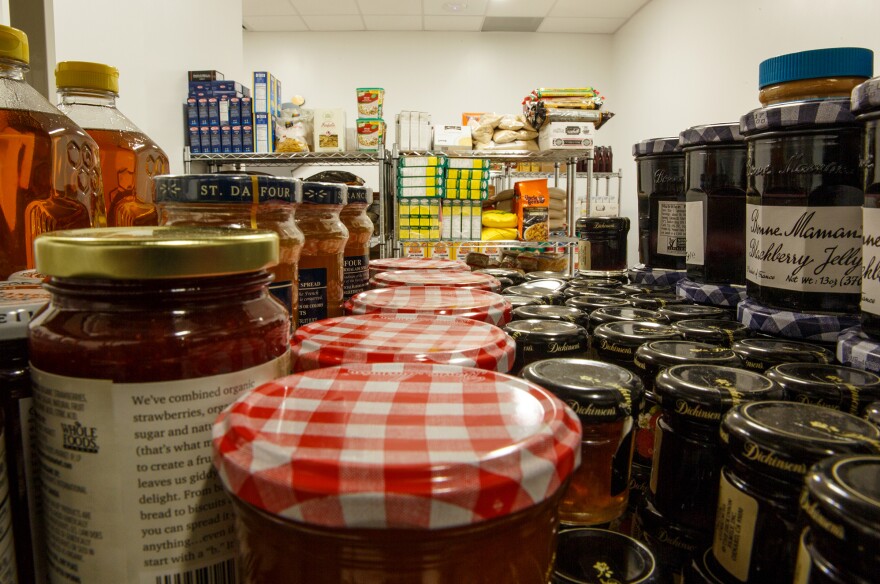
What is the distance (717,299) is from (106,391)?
90 centimetres

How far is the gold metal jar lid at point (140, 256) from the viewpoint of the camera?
0.31 metres

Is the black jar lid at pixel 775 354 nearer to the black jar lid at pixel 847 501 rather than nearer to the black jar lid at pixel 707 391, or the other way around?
the black jar lid at pixel 707 391

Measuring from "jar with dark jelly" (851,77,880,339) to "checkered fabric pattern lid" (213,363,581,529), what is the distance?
417mm

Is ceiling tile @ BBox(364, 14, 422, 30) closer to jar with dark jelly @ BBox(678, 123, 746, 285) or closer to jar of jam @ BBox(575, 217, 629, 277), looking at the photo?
jar of jam @ BBox(575, 217, 629, 277)

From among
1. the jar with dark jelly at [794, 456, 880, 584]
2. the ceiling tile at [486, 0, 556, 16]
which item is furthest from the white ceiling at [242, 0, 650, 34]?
the jar with dark jelly at [794, 456, 880, 584]

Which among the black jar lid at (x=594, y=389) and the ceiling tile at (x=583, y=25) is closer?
the black jar lid at (x=594, y=389)

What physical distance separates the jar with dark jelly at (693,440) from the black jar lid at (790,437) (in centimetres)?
4

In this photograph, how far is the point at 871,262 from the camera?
1.90 ft

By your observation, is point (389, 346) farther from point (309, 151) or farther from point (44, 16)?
point (309, 151)

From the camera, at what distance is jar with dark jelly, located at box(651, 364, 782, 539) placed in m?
0.42

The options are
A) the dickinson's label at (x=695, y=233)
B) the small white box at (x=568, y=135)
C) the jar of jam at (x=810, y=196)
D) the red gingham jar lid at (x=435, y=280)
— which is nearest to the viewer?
the jar of jam at (x=810, y=196)

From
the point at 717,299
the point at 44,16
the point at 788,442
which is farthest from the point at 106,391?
the point at 44,16

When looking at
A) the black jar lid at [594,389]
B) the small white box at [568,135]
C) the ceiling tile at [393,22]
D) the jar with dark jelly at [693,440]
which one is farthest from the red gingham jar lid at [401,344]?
the ceiling tile at [393,22]

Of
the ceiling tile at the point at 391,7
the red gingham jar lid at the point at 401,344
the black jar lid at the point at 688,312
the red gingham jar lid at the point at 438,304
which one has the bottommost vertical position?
the black jar lid at the point at 688,312
